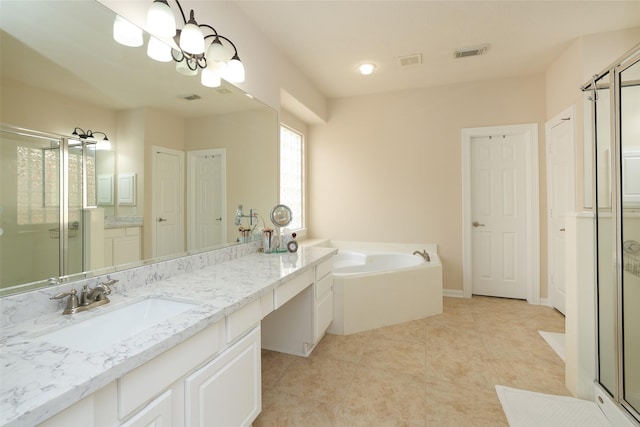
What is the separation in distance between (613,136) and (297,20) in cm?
224

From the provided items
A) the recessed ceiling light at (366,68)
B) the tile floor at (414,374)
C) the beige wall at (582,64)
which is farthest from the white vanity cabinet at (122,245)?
the beige wall at (582,64)

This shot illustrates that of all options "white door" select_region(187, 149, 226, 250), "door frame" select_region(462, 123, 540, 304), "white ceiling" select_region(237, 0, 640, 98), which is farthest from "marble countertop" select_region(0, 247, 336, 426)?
"door frame" select_region(462, 123, 540, 304)

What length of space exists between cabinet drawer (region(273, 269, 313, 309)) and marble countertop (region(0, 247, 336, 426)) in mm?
99

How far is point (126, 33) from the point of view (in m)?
1.36

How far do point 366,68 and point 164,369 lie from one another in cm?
320

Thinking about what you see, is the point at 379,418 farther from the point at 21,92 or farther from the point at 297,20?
the point at 297,20

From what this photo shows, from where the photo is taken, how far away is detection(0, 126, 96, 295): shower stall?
98cm

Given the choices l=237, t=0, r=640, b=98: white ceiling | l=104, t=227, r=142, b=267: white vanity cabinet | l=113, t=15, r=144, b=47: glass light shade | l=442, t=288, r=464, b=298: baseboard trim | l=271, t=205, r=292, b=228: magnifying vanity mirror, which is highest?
l=237, t=0, r=640, b=98: white ceiling

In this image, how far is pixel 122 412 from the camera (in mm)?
750

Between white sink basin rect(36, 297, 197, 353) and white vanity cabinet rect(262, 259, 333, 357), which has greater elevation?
white sink basin rect(36, 297, 197, 353)

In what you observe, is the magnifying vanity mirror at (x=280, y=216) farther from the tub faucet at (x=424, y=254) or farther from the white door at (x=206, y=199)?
the tub faucet at (x=424, y=254)

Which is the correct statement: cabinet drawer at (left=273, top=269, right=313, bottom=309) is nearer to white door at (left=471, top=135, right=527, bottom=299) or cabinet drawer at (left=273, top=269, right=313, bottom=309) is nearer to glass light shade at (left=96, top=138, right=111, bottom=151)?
glass light shade at (left=96, top=138, right=111, bottom=151)

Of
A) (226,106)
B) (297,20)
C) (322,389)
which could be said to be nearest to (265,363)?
(322,389)

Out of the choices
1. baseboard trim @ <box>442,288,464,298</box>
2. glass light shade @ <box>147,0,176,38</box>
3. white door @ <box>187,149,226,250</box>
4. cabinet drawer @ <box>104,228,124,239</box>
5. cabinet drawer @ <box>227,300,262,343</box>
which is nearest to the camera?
cabinet drawer @ <box>227,300,262,343</box>
